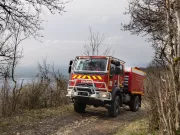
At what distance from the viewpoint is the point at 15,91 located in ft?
44.6

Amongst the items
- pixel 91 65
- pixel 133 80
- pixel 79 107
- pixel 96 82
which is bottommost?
pixel 79 107

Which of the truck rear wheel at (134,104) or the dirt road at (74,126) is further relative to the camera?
the truck rear wheel at (134,104)

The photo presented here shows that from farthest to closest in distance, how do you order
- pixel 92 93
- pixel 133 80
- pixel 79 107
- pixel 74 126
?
pixel 133 80, pixel 79 107, pixel 92 93, pixel 74 126

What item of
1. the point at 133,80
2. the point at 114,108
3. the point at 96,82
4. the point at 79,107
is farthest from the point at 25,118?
the point at 133,80

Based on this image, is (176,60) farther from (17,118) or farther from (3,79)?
(3,79)

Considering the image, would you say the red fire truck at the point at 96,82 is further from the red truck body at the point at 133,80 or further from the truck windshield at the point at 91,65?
the red truck body at the point at 133,80

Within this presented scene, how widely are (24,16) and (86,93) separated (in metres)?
4.41

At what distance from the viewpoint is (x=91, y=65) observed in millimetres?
13469

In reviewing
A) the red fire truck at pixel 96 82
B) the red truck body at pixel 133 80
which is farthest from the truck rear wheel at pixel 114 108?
the red truck body at pixel 133 80

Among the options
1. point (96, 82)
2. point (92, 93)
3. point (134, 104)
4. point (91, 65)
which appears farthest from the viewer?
point (134, 104)

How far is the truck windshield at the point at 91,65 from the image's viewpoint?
13.3 m

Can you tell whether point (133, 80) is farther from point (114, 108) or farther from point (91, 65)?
point (91, 65)

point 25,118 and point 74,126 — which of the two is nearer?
point 74,126

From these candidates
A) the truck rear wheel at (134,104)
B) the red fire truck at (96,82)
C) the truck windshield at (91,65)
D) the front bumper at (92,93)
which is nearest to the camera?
the front bumper at (92,93)
